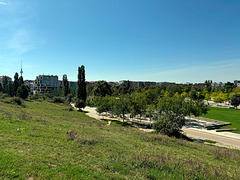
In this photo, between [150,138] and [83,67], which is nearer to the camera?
[150,138]

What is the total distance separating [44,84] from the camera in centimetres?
11181

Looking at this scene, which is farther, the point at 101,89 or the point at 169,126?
the point at 101,89

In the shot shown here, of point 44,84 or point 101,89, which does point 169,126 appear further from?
point 44,84

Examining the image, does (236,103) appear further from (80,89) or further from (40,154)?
(40,154)

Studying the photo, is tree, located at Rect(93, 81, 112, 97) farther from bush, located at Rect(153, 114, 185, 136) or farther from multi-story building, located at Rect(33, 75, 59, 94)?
multi-story building, located at Rect(33, 75, 59, 94)

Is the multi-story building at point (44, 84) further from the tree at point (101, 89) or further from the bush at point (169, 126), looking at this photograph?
the bush at point (169, 126)

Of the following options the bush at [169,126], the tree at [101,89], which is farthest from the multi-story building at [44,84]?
the bush at [169,126]

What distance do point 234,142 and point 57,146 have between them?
27931 mm

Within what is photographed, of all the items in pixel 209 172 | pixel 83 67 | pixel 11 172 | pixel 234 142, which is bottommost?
pixel 234 142

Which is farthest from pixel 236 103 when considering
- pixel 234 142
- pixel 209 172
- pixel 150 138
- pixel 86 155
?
pixel 86 155

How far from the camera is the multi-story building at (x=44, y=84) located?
357ft

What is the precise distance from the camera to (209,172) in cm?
730

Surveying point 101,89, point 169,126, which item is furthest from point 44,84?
point 169,126

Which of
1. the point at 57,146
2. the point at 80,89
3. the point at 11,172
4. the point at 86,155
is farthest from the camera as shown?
the point at 80,89
